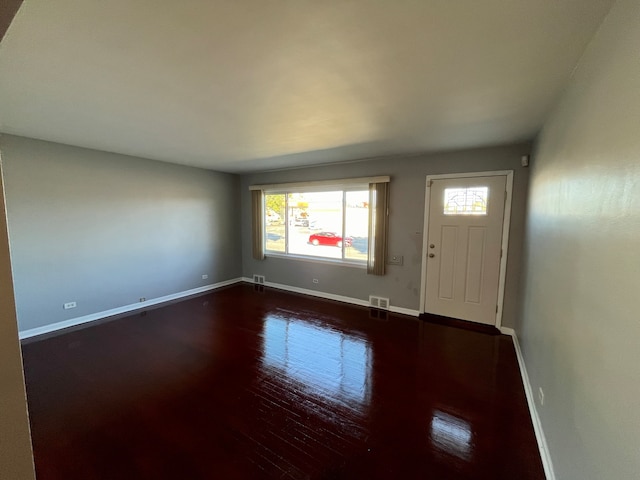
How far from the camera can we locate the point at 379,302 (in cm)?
443

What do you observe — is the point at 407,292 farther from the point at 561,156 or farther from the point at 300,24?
the point at 300,24

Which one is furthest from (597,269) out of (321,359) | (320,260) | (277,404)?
(320,260)

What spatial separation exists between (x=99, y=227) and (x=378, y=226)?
4.03 m

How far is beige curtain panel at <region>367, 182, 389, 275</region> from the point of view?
4.22 meters

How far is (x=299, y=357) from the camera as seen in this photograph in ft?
9.57

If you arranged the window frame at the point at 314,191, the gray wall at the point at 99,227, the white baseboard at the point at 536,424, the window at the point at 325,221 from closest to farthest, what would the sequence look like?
1. the white baseboard at the point at 536,424
2. the gray wall at the point at 99,227
3. the window at the point at 325,221
4. the window frame at the point at 314,191

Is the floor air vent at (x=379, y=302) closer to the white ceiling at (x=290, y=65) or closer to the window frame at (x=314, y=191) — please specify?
the window frame at (x=314, y=191)

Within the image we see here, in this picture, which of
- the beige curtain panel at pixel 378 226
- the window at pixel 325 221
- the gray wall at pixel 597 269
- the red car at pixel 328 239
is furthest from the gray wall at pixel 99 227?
the gray wall at pixel 597 269

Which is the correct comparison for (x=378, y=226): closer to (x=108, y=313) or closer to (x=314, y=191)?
(x=314, y=191)

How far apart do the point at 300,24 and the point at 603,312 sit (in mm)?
1805

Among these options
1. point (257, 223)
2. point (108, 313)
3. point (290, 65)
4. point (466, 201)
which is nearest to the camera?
point (290, 65)

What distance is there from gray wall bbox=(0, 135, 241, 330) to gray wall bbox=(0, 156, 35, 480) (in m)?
3.83

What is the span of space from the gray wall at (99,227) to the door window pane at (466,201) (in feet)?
13.8

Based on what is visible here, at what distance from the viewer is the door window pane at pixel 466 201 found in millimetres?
3614
